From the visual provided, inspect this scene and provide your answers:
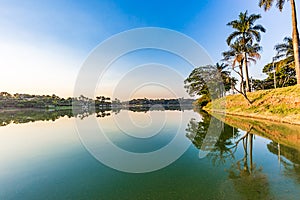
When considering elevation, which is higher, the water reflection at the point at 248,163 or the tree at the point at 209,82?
the tree at the point at 209,82

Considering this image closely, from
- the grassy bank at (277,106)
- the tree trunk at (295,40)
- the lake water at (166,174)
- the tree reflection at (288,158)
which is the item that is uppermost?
the tree trunk at (295,40)

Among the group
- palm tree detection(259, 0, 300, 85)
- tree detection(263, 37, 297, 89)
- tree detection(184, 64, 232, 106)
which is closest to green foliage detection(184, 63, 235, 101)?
tree detection(184, 64, 232, 106)

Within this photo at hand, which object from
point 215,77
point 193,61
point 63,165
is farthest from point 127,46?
point 215,77

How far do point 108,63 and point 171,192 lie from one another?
8886 mm

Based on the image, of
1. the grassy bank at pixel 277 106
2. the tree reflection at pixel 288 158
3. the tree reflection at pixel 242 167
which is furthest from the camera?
the grassy bank at pixel 277 106

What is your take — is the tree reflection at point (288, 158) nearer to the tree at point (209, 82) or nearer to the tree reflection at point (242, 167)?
the tree reflection at point (242, 167)

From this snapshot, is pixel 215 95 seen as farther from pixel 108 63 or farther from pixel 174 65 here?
pixel 108 63

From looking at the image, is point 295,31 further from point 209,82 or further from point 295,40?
point 209,82

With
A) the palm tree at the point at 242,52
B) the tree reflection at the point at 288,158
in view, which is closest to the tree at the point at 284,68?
the palm tree at the point at 242,52

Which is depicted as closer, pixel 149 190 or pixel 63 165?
pixel 149 190

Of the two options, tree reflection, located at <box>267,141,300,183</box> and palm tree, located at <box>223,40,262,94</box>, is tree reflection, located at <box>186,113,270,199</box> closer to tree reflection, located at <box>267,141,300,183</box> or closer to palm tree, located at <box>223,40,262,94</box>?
tree reflection, located at <box>267,141,300,183</box>

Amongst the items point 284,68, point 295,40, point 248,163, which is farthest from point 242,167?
point 284,68

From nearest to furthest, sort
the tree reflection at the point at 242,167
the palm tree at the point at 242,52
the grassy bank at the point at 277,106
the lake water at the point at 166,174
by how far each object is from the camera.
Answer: the tree reflection at the point at 242,167 → the lake water at the point at 166,174 → the grassy bank at the point at 277,106 → the palm tree at the point at 242,52

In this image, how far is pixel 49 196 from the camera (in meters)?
4.11
